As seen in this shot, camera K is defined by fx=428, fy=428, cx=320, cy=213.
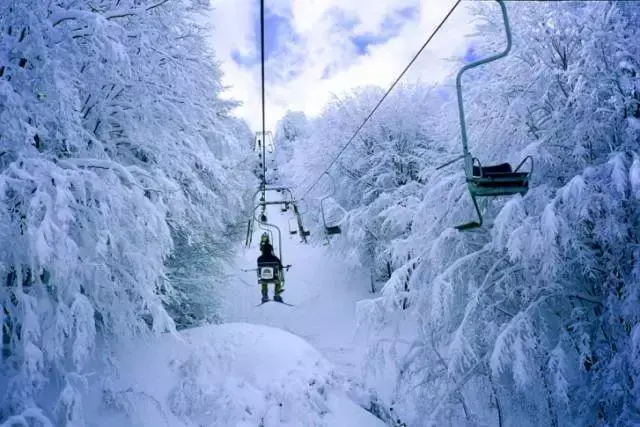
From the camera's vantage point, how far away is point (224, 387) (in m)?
8.35

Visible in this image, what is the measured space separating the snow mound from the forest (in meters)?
0.28

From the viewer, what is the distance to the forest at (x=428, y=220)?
222 inches

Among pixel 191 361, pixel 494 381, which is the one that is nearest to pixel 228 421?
pixel 191 361

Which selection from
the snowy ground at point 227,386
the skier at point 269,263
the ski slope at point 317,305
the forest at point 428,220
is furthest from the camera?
the ski slope at point 317,305

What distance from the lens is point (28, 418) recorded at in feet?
17.7

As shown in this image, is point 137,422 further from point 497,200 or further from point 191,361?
point 497,200

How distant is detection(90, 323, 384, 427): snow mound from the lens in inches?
291

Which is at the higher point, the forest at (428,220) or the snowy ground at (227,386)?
the forest at (428,220)

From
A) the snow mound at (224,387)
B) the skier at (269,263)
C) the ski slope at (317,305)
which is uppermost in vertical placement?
the skier at (269,263)

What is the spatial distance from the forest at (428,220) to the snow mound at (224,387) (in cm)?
28

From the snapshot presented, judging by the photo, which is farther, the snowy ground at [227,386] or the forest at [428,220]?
the snowy ground at [227,386]

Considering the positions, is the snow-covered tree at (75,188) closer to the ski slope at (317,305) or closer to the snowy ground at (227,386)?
the snowy ground at (227,386)

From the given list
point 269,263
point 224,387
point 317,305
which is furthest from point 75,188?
point 317,305

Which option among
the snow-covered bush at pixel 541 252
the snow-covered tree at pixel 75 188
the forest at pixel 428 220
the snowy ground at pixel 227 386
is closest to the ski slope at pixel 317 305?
the snowy ground at pixel 227 386
